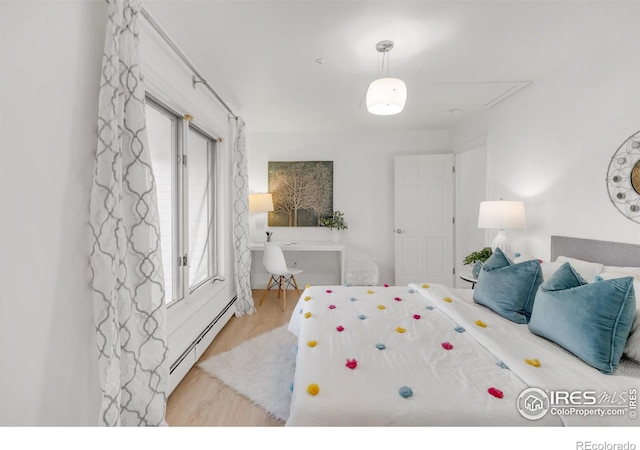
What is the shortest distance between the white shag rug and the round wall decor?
2576mm

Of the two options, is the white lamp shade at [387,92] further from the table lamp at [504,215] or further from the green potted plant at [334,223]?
the green potted plant at [334,223]

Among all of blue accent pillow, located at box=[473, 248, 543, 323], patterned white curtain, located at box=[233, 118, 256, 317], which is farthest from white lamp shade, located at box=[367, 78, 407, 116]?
patterned white curtain, located at box=[233, 118, 256, 317]

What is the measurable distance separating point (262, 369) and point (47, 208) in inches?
69.8

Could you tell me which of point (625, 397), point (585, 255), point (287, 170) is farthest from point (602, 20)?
point (287, 170)

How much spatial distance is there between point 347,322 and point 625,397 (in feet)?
4.04

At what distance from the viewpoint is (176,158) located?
2480 millimetres

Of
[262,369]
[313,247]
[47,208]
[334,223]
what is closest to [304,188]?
[334,223]

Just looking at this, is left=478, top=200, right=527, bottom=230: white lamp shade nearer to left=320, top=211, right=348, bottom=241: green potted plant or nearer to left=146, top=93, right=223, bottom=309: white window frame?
left=320, top=211, right=348, bottom=241: green potted plant

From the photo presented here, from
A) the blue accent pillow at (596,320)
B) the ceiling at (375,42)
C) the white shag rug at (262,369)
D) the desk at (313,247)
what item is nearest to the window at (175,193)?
the ceiling at (375,42)

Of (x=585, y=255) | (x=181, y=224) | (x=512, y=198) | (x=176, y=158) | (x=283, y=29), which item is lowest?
(x=585, y=255)

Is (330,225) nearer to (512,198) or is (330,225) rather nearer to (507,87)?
(512,198)

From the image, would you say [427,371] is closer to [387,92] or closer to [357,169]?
[387,92]

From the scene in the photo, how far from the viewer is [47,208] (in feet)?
3.92

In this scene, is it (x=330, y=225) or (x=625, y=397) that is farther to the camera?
(x=330, y=225)
